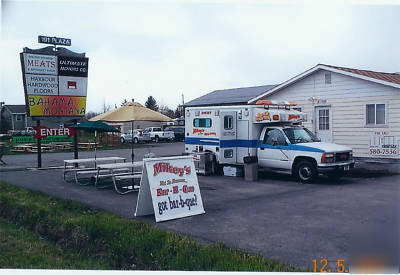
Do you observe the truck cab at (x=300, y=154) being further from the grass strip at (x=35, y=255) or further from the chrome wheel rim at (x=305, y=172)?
the grass strip at (x=35, y=255)

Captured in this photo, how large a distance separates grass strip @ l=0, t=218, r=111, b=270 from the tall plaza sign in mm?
9273

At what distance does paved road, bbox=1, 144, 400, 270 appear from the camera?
265 inches

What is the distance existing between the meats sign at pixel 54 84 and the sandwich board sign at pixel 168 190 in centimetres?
991

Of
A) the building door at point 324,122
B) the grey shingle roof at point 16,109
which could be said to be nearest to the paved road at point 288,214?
the building door at point 324,122

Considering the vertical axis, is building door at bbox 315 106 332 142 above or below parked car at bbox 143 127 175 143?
above

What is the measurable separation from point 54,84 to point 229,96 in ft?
54.9

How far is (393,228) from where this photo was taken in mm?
7551

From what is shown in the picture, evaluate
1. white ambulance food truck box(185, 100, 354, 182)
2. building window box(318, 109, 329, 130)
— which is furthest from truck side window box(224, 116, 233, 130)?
building window box(318, 109, 329, 130)

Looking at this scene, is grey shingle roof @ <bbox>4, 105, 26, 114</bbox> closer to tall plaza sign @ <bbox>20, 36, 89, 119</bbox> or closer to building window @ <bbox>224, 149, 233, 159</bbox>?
tall plaza sign @ <bbox>20, 36, 89, 119</bbox>

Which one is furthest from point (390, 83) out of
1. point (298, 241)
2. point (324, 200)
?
point (298, 241)

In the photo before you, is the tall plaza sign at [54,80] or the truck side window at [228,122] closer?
the truck side window at [228,122]

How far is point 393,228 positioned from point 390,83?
9081mm

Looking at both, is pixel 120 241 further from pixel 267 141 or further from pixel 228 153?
pixel 228 153

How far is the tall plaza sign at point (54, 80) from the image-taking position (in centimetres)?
1661
